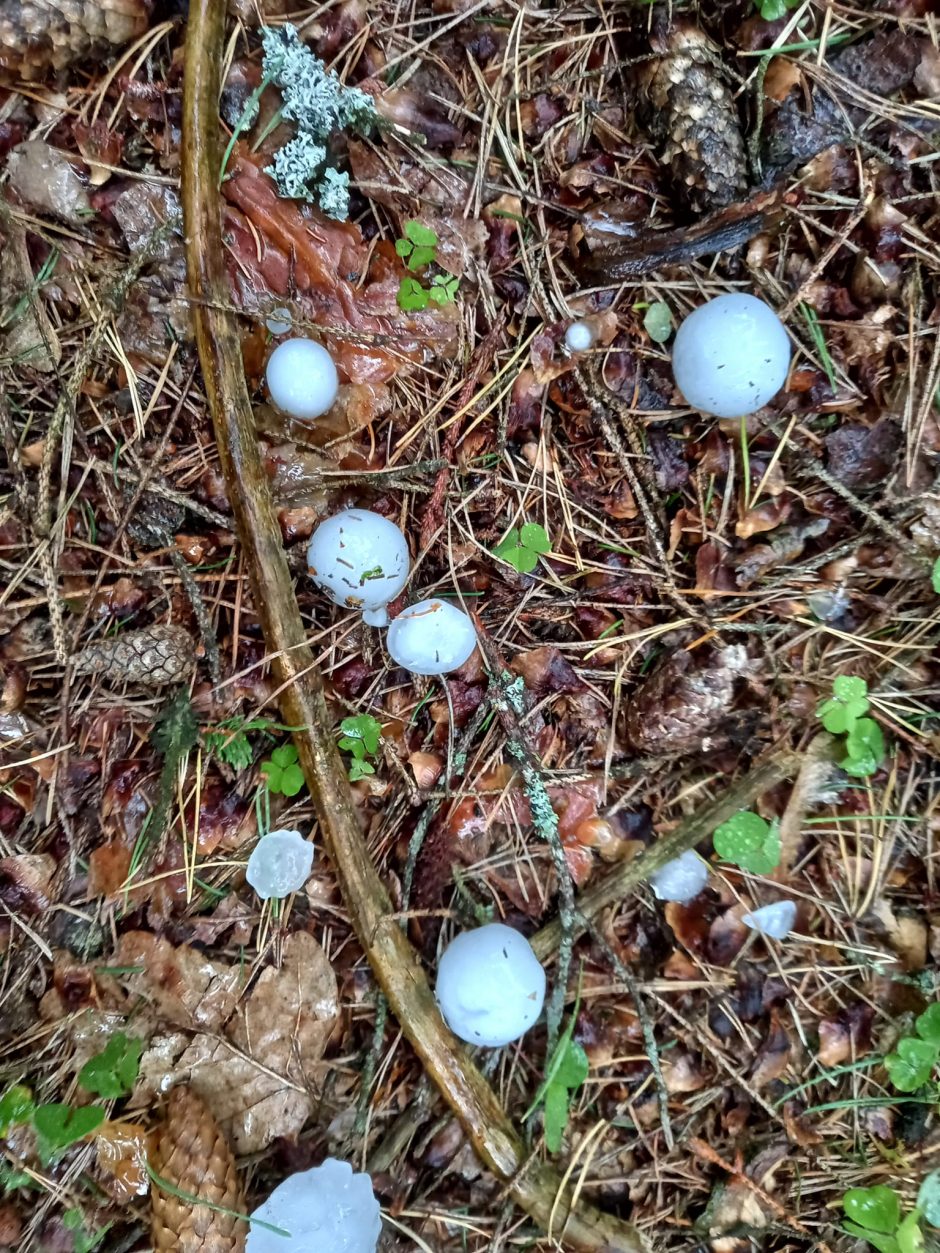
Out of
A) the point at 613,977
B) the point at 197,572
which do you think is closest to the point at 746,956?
the point at 613,977

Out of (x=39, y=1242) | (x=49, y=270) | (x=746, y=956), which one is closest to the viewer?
(x=39, y=1242)

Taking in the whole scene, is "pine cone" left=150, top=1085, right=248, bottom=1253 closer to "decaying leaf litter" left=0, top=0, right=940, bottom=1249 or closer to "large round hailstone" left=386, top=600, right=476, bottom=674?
"decaying leaf litter" left=0, top=0, right=940, bottom=1249

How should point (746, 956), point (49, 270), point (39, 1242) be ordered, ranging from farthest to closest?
point (746, 956) → point (49, 270) → point (39, 1242)

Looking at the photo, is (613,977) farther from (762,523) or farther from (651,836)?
(762,523)

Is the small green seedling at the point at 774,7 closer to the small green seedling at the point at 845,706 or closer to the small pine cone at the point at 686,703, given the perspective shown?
the small pine cone at the point at 686,703

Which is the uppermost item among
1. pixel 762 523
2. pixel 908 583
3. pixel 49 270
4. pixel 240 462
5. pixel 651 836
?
pixel 49 270

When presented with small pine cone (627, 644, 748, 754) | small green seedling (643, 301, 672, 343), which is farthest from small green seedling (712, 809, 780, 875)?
small green seedling (643, 301, 672, 343)

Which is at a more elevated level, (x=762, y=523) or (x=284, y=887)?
(x=762, y=523)

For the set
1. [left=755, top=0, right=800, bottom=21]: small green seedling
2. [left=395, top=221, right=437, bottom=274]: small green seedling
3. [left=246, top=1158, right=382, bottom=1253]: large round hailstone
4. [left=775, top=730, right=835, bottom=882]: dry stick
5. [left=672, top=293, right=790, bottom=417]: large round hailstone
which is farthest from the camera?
[left=775, top=730, right=835, bottom=882]: dry stick
